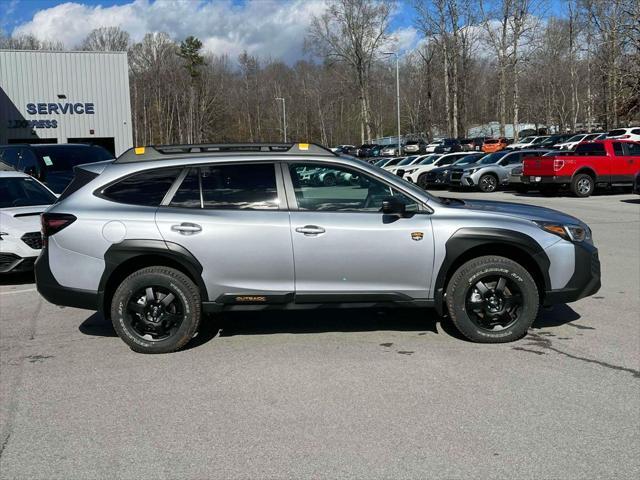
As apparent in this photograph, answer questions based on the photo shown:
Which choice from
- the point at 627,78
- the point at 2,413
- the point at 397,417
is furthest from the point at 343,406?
the point at 627,78

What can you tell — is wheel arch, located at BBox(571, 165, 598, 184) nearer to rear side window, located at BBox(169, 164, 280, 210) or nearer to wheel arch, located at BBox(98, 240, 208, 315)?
rear side window, located at BBox(169, 164, 280, 210)

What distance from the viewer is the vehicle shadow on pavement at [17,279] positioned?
29.5ft

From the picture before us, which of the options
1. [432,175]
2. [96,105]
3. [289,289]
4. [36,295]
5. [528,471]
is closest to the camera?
[528,471]

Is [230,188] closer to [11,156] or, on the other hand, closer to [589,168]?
[11,156]

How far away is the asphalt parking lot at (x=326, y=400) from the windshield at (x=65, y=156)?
7936 mm

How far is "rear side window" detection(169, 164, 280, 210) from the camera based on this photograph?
5406 mm

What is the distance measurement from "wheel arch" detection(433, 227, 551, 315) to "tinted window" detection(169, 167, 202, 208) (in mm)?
2179

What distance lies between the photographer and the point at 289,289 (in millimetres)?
5344

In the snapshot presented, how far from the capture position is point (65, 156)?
1399 centimetres

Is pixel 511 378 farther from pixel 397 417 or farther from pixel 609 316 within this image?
pixel 609 316

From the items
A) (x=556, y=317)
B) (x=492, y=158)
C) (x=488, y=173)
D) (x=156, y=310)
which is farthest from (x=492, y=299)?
(x=492, y=158)

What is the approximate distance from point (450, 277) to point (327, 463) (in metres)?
2.48

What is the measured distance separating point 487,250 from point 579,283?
0.84 meters

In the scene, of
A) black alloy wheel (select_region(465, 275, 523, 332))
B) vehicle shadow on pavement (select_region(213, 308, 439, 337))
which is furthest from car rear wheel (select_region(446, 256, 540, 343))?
vehicle shadow on pavement (select_region(213, 308, 439, 337))
